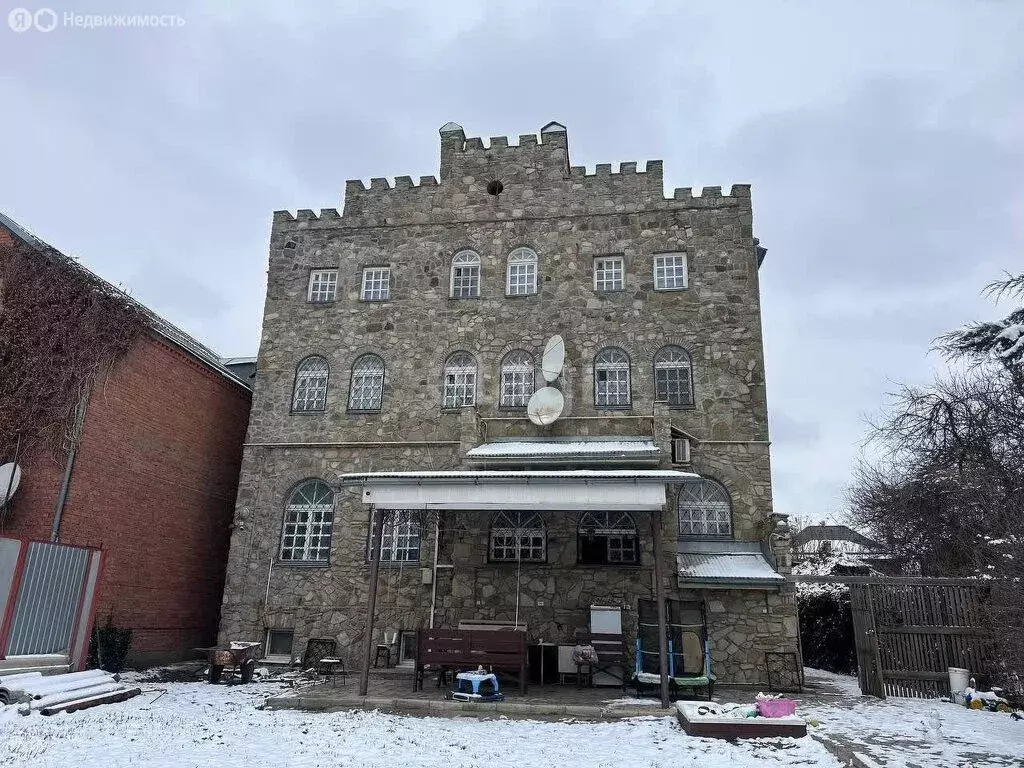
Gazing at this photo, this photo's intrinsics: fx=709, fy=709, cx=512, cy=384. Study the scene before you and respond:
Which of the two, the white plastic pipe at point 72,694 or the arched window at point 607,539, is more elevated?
the arched window at point 607,539

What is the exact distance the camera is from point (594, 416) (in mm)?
15055

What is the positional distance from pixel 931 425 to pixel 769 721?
12.1m

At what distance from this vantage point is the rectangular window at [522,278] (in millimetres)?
16609

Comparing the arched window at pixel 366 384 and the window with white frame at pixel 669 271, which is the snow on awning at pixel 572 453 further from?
the window with white frame at pixel 669 271

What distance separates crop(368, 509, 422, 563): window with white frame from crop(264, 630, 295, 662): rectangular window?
2435 millimetres

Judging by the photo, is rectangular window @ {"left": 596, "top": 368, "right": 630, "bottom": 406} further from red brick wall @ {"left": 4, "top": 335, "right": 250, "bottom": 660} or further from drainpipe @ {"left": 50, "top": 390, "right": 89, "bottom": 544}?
drainpipe @ {"left": 50, "top": 390, "right": 89, "bottom": 544}

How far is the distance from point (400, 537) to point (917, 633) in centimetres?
989

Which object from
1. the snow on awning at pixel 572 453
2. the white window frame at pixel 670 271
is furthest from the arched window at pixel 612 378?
the white window frame at pixel 670 271

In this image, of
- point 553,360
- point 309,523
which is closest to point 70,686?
point 309,523

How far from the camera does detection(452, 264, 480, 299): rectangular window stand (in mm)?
16859

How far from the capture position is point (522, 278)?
54.9 feet

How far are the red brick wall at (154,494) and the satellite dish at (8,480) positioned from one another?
0.70ft

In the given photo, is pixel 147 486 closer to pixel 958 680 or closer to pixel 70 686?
pixel 70 686

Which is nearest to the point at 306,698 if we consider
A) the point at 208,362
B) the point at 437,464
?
the point at 437,464
